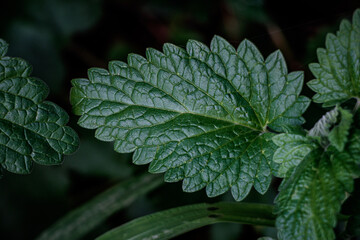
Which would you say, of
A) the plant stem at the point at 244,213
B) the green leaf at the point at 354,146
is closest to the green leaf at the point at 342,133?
the green leaf at the point at 354,146

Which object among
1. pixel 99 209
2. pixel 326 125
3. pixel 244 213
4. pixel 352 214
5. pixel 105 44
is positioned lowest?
pixel 352 214

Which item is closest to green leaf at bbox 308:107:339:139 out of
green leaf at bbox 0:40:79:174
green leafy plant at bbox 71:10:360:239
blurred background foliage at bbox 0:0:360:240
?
green leafy plant at bbox 71:10:360:239

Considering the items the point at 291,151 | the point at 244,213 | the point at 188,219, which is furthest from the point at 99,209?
the point at 291,151

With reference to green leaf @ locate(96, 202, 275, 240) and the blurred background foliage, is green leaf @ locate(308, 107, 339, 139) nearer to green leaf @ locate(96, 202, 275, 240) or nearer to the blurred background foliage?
green leaf @ locate(96, 202, 275, 240)

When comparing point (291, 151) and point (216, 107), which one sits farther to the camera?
point (216, 107)

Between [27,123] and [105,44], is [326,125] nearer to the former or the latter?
[27,123]

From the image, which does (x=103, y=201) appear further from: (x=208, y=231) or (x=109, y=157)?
(x=208, y=231)

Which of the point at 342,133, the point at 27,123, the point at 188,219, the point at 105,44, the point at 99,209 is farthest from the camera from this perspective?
the point at 105,44

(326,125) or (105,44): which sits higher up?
(105,44)
